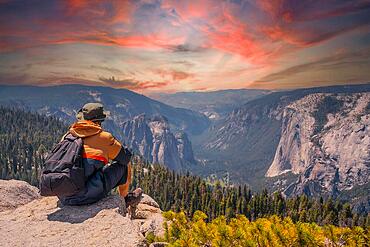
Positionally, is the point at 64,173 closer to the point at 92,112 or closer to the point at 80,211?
the point at 80,211

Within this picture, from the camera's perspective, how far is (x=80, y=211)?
10.6 metres

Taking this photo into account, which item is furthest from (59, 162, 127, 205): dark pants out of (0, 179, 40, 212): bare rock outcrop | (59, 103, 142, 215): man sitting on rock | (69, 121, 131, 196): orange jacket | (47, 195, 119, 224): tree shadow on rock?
(0, 179, 40, 212): bare rock outcrop

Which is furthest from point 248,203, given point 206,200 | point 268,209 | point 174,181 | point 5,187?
point 5,187

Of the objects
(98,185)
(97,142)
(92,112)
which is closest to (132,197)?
(98,185)

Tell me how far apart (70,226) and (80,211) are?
0.92 metres

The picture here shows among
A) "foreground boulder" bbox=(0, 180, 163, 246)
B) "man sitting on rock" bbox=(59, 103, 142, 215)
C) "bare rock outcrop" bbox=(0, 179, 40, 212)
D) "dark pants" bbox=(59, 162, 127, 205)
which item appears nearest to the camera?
"foreground boulder" bbox=(0, 180, 163, 246)

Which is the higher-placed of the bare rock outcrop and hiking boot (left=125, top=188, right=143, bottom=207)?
hiking boot (left=125, top=188, right=143, bottom=207)

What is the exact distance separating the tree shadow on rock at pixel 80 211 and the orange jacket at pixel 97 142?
148 centimetres

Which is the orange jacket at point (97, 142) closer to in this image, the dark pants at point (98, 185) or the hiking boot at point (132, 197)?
the dark pants at point (98, 185)

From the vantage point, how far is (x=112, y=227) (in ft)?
31.3

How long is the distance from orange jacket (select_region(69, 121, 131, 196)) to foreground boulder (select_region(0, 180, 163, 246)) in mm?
1747

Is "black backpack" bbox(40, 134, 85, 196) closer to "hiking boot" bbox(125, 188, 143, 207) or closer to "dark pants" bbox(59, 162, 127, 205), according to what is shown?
"dark pants" bbox(59, 162, 127, 205)

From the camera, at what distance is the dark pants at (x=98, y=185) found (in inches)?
417

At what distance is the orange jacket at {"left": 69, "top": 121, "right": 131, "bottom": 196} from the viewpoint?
10.5 m
